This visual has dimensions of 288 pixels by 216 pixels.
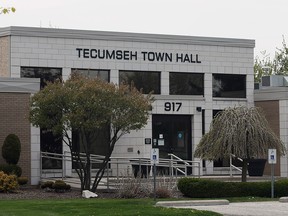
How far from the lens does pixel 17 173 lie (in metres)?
30.1

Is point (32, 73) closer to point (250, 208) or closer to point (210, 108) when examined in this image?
point (210, 108)

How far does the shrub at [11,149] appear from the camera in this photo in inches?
1199

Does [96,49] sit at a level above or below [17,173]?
above

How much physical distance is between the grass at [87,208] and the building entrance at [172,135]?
39.9ft

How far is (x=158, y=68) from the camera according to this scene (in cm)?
3803

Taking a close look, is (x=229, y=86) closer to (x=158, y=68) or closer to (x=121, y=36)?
(x=158, y=68)

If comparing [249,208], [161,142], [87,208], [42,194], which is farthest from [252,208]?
[161,142]

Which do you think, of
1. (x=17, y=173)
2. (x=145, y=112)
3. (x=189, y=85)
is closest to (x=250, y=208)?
(x=145, y=112)

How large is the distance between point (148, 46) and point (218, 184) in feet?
38.9

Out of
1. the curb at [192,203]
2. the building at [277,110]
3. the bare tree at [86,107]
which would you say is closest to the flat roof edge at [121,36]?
the building at [277,110]

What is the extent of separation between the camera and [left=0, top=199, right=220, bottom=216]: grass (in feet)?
68.8

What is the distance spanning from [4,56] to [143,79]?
6652 millimetres

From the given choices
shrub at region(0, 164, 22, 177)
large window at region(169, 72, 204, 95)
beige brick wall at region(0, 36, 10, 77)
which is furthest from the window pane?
shrub at region(0, 164, 22, 177)

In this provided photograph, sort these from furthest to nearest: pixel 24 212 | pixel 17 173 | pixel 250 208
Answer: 1. pixel 17 173
2. pixel 250 208
3. pixel 24 212
